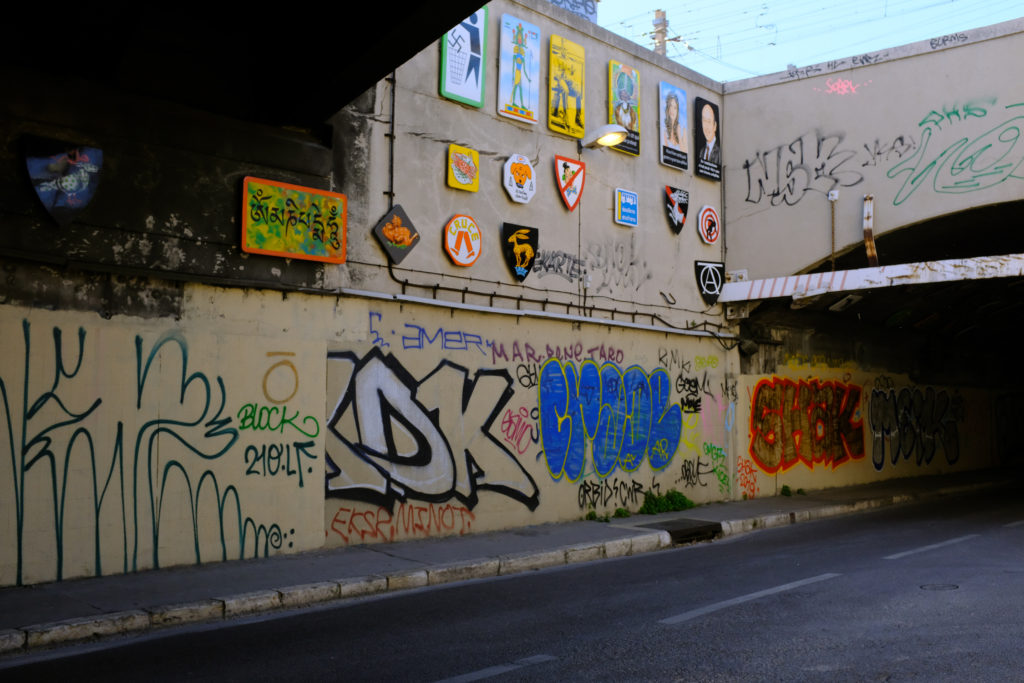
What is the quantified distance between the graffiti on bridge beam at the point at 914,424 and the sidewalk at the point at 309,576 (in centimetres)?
768

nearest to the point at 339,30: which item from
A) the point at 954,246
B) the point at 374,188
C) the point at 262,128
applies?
the point at 262,128

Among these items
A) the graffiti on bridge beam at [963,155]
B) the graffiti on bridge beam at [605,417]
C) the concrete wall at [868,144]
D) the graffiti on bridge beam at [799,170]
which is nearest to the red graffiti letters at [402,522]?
the graffiti on bridge beam at [605,417]

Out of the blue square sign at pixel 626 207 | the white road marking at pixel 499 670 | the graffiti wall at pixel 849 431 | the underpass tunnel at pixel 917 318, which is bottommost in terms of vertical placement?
the white road marking at pixel 499 670

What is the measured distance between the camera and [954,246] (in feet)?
55.1

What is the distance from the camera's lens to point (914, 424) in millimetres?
21828

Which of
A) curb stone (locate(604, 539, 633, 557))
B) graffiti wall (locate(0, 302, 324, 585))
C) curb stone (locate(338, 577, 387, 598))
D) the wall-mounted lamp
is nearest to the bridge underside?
the wall-mounted lamp

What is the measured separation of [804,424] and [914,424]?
19.6 feet

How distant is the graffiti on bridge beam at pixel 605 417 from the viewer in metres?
12.7

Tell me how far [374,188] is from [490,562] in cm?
481

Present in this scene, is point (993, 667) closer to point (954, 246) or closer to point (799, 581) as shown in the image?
point (799, 581)

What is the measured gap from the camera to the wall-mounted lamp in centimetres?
1246

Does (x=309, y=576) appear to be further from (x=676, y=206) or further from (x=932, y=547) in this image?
(x=676, y=206)

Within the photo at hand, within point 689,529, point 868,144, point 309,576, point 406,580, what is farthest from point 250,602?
point 868,144

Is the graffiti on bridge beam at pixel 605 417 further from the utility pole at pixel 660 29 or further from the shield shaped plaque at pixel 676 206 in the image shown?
the utility pole at pixel 660 29
